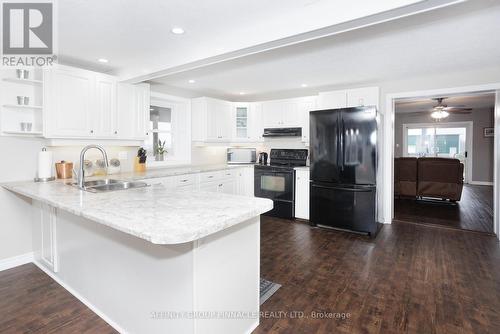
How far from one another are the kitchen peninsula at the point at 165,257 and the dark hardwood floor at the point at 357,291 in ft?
0.83

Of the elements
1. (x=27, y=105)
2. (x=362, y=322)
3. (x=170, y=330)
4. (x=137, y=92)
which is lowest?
(x=362, y=322)

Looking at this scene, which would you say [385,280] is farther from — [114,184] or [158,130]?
[158,130]

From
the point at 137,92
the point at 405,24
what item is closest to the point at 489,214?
the point at 405,24

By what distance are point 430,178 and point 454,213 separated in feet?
3.44

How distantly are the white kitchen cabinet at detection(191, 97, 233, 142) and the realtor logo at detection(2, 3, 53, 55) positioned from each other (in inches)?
91.2

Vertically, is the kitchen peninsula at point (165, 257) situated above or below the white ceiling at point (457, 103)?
below

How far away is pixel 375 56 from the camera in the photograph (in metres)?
3.12

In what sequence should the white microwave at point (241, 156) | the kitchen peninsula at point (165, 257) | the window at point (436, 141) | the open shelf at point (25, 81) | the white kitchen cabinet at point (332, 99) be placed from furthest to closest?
1. the window at point (436, 141)
2. the white microwave at point (241, 156)
3. the white kitchen cabinet at point (332, 99)
4. the open shelf at point (25, 81)
5. the kitchen peninsula at point (165, 257)

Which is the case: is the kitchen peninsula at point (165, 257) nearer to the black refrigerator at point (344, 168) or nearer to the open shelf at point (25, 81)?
the open shelf at point (25, 81)

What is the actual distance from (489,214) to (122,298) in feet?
19.7

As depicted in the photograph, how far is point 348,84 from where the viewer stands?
4.50 metres

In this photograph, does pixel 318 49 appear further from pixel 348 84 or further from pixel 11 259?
pixel 11 259

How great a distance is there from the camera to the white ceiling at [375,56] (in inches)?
90.7

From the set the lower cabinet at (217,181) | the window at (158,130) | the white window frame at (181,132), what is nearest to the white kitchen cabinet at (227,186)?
the lower cabinet at (217,181)
